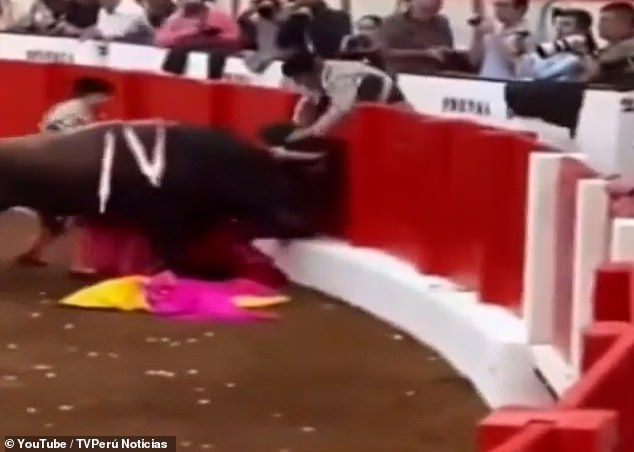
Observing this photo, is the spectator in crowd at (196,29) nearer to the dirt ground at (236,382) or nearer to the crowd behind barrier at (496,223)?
the crowd behind barrier at (496,223)

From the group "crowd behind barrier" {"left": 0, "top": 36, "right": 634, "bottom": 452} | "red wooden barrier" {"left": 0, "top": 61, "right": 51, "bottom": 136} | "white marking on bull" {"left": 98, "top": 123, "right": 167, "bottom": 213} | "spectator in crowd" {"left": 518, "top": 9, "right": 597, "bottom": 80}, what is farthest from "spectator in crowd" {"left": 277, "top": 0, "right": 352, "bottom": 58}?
"red wooden barrier" {"left": 0, "top": 61, "right": 51, "bottom": 136}

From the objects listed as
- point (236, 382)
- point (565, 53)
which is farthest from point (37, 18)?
point (236, 382)

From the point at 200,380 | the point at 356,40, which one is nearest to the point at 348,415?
the point at 200,380

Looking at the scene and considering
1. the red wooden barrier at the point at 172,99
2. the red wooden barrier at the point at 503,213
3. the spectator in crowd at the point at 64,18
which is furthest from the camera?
the spectator in crowd at the point at 64,18

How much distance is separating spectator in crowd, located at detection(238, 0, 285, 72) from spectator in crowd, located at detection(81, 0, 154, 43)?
938mm

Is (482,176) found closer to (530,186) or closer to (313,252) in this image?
(530,186)

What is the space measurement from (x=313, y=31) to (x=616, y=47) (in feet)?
8.77

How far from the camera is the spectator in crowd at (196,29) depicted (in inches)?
482

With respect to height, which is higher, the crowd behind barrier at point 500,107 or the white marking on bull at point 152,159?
the crowd behind barrier at point 500,107

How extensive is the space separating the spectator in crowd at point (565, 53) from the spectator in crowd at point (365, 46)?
816mm

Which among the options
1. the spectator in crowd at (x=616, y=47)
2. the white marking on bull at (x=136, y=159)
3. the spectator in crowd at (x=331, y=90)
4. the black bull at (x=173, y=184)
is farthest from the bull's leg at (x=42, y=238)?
the spectator in crowd at (x=616, y=47)

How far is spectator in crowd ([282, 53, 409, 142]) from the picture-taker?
8.95m

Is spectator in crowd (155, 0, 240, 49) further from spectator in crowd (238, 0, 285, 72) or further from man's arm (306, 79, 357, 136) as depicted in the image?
man's arm (306, 79, 357, 136)

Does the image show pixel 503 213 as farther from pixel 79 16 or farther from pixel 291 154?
pixel 79 16
